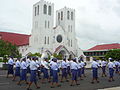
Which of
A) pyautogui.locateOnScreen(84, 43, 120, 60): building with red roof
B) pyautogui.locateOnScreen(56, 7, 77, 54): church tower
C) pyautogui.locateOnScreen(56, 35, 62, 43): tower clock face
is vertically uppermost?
pyautogui.locateOnScreen(56, 7, 77, 54): church tower

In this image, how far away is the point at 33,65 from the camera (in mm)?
10617

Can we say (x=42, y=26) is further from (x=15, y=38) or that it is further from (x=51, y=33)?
(x=15, y=38)

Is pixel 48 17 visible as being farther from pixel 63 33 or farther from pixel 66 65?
pixel 66 65

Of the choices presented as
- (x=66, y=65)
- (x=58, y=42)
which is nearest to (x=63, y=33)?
(x=58, y=42)

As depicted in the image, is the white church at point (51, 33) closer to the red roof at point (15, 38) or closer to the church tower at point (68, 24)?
the church tower at point (68, 24)

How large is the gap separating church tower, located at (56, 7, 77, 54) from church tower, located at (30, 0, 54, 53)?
19.8ft

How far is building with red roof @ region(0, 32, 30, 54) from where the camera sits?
58956mm

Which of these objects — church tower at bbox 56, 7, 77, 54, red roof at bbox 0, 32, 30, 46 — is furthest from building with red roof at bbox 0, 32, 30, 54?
church tower at bbox 56, 7, 77, 54

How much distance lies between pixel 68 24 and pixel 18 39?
1746 cm

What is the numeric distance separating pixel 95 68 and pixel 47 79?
3.78 metres

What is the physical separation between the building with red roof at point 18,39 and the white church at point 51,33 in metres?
4.57

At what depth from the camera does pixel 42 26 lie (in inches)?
2115

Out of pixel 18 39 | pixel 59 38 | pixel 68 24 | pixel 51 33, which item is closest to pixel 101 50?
pixel 68 24

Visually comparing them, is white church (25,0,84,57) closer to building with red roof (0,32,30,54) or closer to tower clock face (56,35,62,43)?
tower clock face (56,35,62,43)
